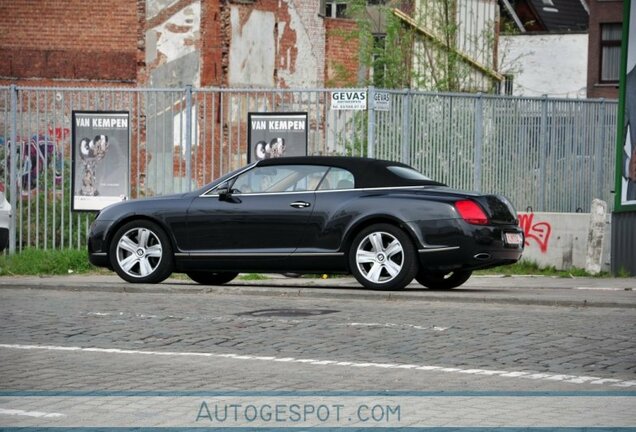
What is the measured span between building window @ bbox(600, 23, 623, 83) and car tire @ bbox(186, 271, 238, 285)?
3866 cm

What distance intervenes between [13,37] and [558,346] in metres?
24.6

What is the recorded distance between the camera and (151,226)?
16.4 m

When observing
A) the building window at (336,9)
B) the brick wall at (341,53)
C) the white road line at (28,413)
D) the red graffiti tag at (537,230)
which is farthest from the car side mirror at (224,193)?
the building window at (336,9)

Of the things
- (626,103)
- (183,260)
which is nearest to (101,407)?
(183,260)

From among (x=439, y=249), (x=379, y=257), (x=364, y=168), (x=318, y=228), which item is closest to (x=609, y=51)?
(x=364, y=168)

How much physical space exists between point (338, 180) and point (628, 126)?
4.83 metres

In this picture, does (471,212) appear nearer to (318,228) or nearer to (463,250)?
(463,250)

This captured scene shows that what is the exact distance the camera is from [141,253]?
16516mm

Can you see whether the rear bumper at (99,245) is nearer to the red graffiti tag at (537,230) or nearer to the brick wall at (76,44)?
the red graffiti tag at (537,230)

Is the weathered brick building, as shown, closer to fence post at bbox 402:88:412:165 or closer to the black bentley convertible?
fence post at bbox 402:88:412:165

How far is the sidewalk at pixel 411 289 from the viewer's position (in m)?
14.7

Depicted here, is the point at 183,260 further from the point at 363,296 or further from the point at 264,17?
the point at 264,17

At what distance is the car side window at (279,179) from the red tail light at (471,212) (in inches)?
69.1

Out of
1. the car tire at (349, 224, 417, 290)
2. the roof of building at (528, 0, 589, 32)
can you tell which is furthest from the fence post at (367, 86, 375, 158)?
the roof of building at (528, 0, 589, 32)
